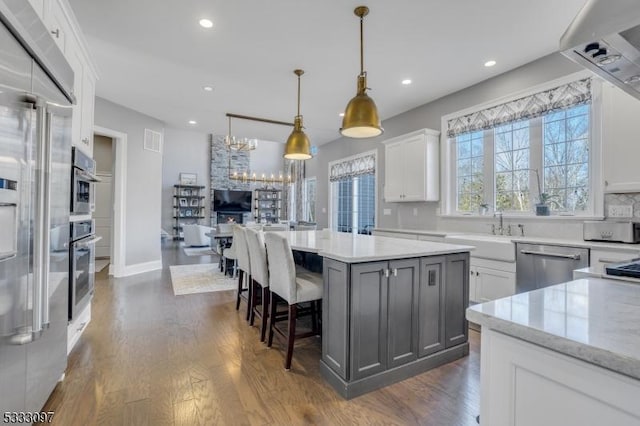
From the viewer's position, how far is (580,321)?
0.72 m

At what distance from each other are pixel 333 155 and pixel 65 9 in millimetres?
5805

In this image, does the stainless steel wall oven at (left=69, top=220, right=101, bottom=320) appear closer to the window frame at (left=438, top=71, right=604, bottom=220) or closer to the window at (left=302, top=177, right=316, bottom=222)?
the window frame at (left=438, top=71, right=604, bottom=220)

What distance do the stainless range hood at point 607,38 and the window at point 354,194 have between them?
202 inches

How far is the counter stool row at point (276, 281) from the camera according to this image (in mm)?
2227

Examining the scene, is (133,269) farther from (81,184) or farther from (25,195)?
(25,195)

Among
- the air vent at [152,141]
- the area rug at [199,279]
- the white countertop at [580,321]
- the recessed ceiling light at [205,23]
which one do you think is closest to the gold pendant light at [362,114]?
the recessed ceiling light at [205,23]

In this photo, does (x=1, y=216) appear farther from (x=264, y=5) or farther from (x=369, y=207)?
(x=369, y=207)

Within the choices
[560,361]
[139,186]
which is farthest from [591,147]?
[139,186]

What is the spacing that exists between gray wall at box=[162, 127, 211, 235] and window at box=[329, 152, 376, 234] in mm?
5956

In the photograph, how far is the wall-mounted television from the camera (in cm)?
1130

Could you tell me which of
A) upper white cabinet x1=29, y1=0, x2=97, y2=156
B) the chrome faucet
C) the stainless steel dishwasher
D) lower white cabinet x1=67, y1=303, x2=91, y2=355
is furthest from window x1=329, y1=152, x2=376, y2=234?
lower white cabinet x1=67, y1=303, x2=91, y2=355

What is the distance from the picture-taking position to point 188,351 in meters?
2.50

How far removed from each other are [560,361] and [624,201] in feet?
10.4

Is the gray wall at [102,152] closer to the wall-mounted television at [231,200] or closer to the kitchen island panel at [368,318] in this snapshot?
the wall-mounted television at [231,200]
